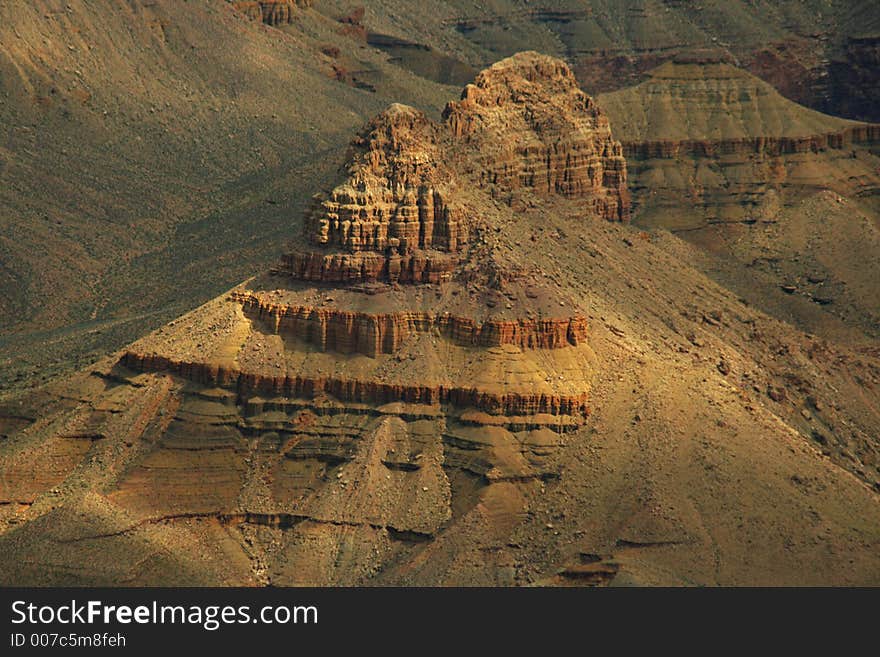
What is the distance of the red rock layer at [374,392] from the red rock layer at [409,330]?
5.20 ft

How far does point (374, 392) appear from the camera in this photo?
4031 inches

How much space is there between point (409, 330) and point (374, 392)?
281cm

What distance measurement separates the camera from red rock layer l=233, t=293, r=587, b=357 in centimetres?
10281

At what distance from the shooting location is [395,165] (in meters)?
106

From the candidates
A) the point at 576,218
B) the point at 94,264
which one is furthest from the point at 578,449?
the point at 94,264

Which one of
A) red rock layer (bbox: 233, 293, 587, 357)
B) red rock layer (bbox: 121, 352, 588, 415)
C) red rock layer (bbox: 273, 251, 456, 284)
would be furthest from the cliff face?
red rock layer (bbox: 121, 352, 588, 415)

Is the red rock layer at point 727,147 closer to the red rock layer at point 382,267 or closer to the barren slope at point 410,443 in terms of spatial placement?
the barren slope at point 410,443

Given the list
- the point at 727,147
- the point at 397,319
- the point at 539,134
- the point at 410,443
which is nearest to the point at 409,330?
the point at 397,319

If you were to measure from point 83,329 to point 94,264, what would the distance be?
2964 centimetres

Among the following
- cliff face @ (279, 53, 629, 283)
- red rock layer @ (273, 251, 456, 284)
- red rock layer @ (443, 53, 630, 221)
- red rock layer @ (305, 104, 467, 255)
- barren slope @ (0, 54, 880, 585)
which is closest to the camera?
barren slope @ (0, 54, 880, 585)

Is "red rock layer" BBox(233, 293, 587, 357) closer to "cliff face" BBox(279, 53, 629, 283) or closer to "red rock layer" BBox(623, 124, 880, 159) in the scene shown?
"cliff face" BBox(279, 53, 629, 283)

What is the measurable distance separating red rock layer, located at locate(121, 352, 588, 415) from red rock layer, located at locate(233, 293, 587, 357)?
5.20 feet

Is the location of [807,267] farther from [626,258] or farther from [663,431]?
[663,431]

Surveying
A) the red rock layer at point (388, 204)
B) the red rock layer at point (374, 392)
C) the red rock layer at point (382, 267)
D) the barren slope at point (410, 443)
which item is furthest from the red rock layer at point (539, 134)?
the red rock layer at point (374, 392)
